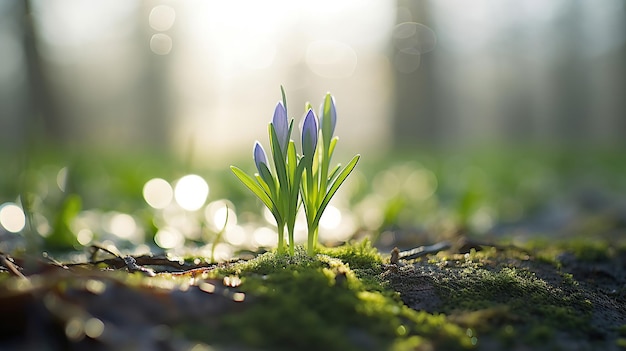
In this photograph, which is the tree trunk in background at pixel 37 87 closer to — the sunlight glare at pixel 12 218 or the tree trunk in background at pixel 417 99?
the sunlight glare at pixel 12 218

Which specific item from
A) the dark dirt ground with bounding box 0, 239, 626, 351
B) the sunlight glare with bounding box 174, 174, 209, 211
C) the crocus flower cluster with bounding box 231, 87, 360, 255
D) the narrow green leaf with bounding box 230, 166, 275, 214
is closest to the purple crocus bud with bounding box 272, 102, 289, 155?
the crocus flower cluster with bounding box 231, 87, 360, 255

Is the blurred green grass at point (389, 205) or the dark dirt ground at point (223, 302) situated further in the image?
the blurred green grass at point (389, 205)

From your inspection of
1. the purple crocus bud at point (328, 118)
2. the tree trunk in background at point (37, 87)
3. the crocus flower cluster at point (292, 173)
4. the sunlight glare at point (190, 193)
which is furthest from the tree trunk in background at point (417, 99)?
the crocus flower cluster at point (292, 173)

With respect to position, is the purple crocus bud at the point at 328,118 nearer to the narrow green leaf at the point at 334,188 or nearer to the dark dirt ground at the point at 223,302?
the narrow green leaf at the point at 334,188

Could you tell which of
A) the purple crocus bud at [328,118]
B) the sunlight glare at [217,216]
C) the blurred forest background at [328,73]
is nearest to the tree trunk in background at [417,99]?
the blurred forest background at [328,73]

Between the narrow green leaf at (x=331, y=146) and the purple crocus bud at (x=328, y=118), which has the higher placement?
the purple crocus bud at (x=328, y=118)

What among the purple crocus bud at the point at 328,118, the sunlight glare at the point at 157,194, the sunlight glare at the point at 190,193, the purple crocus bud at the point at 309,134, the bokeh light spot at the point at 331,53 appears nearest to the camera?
the purple crocus bud at the point at 309,134

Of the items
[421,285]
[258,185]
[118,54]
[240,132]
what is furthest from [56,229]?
[240,132]

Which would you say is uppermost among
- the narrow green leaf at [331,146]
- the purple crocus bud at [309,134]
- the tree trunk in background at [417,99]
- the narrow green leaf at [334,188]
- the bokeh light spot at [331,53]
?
the bokeh light spot at [331,53]

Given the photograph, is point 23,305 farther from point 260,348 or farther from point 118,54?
point 118,54

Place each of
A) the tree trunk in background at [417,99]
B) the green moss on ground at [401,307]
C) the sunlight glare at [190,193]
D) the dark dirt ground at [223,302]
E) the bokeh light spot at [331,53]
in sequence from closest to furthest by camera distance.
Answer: the dark dirt ground at [223,302]
the green moss on ground at [401,307]
the sunlight glare at [190,193]
the tree trunk in background at [417,99]
the bokeh light spot at [331,53]

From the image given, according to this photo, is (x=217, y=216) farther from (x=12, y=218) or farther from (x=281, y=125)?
(x=281, y=125)
